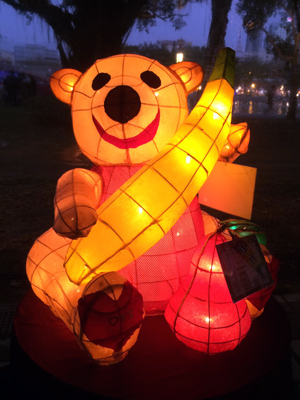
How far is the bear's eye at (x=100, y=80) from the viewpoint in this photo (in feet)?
5.77

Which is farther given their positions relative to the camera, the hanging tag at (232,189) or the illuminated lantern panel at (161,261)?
the hanging tag at (232,189)

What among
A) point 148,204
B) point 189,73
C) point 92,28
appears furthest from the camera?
point 92,28

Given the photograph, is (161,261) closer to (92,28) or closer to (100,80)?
(100,80)

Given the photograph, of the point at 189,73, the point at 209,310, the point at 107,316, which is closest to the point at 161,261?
the point at 209,310

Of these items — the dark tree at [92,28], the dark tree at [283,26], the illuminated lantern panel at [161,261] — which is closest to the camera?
the illuminated lantern panel at [161,261]

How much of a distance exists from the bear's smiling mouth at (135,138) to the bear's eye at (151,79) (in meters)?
0.14

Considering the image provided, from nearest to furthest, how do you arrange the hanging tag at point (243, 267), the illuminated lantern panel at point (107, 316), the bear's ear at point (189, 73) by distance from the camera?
1. the illuminated lantern panel at point (107, 316)
2. the hanging tag at point (243, 267)
3. the bear's ear at point (189, 73)

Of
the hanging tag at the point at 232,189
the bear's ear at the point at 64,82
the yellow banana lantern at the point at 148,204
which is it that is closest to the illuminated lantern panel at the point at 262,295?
the hanging tag at the point at 232,189

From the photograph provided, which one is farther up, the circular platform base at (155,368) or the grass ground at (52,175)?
the circular platform base at (155,368)

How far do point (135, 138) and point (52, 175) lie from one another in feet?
20.7

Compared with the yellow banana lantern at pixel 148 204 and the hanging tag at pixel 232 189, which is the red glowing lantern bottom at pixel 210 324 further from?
the hanging tag at pixel 232 189

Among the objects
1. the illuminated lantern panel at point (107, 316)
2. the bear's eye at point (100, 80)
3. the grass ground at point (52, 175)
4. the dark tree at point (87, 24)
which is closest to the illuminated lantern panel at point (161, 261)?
the illuminated lantern panel at point (107, 316)

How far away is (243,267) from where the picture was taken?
5.19 ft

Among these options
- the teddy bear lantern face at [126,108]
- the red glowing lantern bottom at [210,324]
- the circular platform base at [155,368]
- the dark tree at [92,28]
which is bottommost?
the circular platform base at [155,368]
